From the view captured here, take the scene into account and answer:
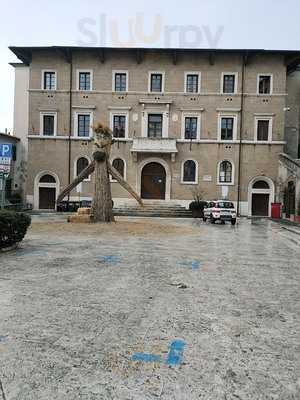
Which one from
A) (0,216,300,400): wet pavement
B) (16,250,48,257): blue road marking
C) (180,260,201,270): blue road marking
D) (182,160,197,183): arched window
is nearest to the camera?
(0,216,300,400): wet pavement

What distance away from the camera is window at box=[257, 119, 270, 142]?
32.7 metres

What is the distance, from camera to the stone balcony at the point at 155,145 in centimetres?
3184

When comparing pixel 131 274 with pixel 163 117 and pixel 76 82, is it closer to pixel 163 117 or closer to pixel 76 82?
pixel 163 117

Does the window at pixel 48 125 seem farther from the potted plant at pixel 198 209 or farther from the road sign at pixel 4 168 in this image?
the road sign at pixel 4 168

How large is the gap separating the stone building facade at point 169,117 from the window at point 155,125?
95 millimetres

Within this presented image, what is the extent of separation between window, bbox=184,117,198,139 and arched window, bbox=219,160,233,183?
376 centimetres

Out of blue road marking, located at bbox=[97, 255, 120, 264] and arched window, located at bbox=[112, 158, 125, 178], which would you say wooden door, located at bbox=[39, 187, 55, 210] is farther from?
blue road marking, located at bbox=[97, 255, 120, 264]

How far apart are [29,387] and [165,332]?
1.89m

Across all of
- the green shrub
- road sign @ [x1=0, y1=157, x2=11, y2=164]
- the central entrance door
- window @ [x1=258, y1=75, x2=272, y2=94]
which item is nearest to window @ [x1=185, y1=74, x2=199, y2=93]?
window @ [x1=258, y1=75, x2=272, y2=94]

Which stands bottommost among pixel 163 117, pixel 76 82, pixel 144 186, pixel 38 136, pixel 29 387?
pixel 29 387

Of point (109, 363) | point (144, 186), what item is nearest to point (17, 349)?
point (109, 363)

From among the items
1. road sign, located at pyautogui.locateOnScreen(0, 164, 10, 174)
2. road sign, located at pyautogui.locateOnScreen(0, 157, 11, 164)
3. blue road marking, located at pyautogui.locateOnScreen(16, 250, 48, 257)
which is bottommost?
blue road marking, located at pyautogui.locateOnScreen(16, 250, 48, 257)

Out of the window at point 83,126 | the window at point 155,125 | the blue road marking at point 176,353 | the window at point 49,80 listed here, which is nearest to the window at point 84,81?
the window at point 49,80

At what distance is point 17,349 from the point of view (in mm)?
3949
